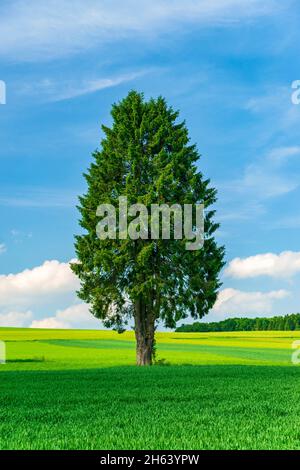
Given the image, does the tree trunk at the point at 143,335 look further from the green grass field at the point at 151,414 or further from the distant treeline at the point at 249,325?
the distant treeline at the point at 249,325

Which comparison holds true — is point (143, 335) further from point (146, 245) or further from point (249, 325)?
point (249, 325)

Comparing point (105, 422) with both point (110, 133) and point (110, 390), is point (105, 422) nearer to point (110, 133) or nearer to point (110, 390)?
point (110, 390)

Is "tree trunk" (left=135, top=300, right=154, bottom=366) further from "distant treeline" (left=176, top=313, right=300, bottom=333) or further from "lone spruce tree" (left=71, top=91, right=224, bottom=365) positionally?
"distant treeline" (left=176, top=313, right=300, bottom=333)

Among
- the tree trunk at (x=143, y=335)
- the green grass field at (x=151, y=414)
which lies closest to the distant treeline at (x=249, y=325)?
the tree trunk at (x=143, y=335)

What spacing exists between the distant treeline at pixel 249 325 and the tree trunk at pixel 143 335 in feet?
268

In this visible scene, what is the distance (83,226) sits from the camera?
128ft

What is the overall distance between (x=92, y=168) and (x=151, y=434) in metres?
30.8

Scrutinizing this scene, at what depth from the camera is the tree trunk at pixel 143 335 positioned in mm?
37719

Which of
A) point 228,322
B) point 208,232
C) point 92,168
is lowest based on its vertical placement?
point 228,322

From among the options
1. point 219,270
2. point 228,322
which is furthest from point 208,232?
point 228,322

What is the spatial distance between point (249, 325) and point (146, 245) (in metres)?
91.0

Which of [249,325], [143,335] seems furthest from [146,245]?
[249,325]

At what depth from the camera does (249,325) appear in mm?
123125
